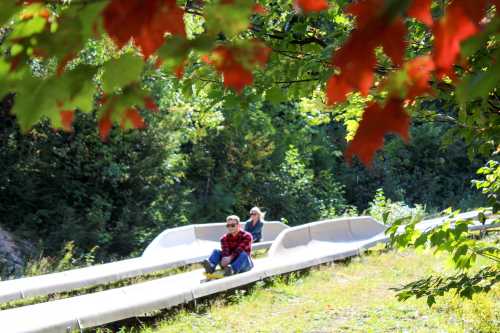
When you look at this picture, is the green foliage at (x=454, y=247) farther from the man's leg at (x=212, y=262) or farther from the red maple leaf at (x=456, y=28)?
the man's leg at (x=212, y=262)

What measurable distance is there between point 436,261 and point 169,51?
10.7m

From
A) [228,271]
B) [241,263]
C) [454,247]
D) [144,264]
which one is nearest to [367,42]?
[454,247]

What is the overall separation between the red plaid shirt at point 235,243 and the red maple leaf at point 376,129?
8790mm

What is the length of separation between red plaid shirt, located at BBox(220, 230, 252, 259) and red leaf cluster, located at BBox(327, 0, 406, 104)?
29.1 feet

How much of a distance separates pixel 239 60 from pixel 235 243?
28.9 feet

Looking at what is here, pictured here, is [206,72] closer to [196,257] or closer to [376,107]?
[376,107]

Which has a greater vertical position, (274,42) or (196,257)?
(274,42)

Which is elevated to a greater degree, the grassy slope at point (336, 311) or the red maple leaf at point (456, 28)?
the red maple leaf at point (456, 28)

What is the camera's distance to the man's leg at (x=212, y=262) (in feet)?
32.2

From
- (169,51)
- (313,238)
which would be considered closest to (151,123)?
(313,238)

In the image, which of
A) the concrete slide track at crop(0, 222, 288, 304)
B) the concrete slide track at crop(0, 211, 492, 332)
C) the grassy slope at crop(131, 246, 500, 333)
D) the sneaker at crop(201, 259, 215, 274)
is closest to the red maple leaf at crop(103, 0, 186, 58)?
the concrete slide track at crop(0, 211, 492, 332)

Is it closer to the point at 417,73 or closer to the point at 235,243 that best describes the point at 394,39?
the point at 417,73

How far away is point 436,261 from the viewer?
37.4 feet

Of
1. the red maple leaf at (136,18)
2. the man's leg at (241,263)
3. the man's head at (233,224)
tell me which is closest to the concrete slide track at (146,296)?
the man's leg at (241,263)
